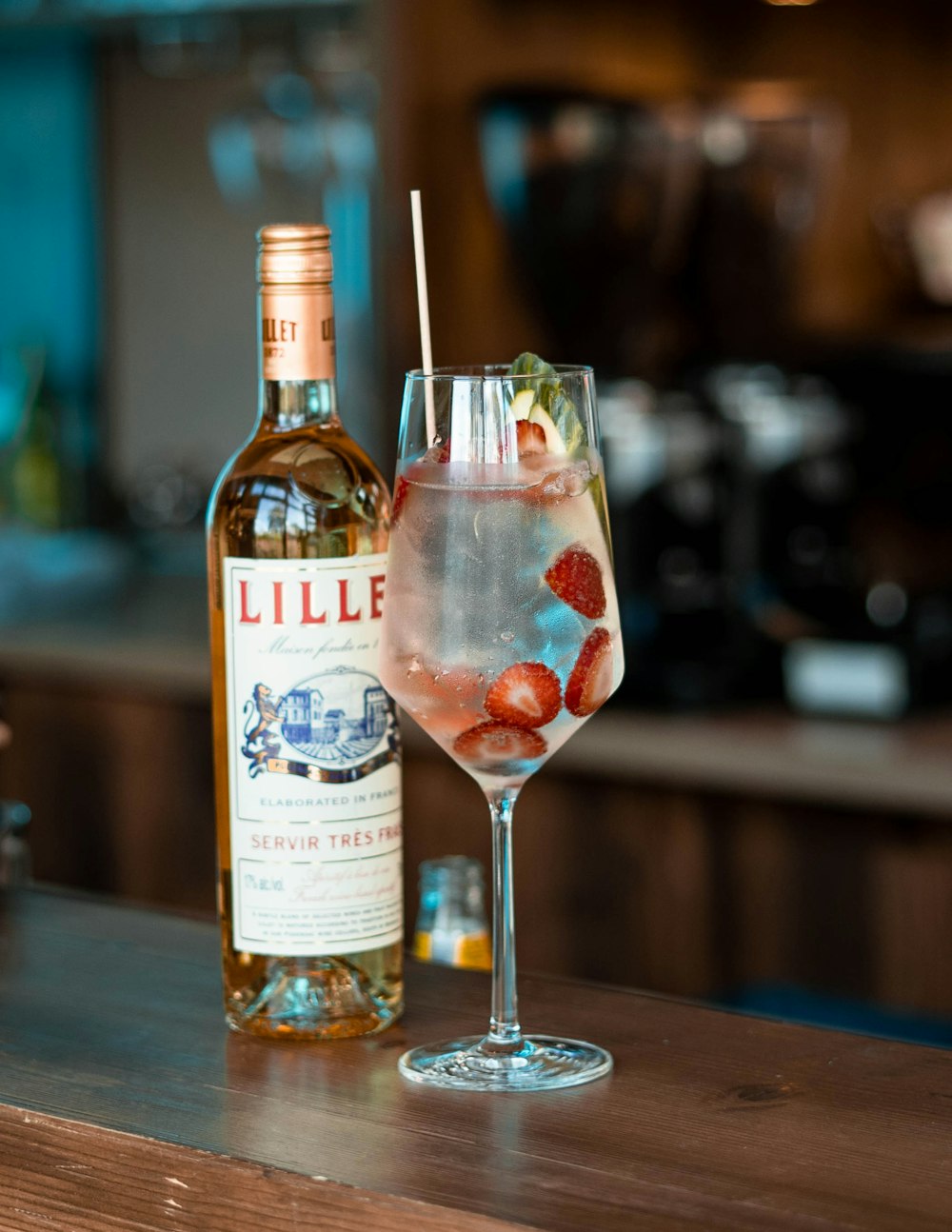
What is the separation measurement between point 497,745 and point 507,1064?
0.13 m

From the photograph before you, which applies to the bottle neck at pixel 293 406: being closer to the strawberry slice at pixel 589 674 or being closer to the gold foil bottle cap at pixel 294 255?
the gold foil bottle cap at pixel 294 255

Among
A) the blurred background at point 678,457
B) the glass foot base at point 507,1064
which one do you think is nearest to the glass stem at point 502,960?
the glass foot base at point 507,1064

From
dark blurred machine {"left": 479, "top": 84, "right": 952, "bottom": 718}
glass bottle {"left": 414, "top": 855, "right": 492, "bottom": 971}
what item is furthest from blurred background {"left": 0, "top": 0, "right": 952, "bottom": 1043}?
glass bottle {"left": 414, "top": 855, "right": 492, "bottom": 971}

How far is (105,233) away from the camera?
321 centimetres

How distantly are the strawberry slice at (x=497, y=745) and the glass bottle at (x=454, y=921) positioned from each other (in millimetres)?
217

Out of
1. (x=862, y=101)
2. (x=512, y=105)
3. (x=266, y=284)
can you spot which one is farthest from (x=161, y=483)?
(x=266, y=284)

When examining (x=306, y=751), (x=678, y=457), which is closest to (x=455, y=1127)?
(x=306, y=751)

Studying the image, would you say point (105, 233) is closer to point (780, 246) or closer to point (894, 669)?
point (780, 246)

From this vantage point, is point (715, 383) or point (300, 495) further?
point (715, 383)

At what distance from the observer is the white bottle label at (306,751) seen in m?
0.76

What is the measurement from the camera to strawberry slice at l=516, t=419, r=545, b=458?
0.70m

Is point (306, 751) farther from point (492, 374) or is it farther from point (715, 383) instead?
point (715, 383)

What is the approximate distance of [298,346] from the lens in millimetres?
766

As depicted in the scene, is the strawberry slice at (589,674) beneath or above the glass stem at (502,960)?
above
